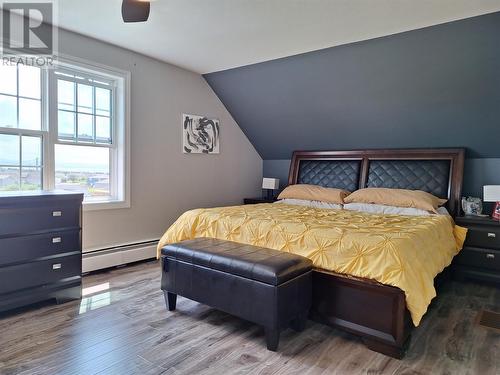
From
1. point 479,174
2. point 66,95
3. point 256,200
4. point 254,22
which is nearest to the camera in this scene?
point 254,22

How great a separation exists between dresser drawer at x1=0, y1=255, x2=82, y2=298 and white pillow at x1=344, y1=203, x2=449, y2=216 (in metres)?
3.06

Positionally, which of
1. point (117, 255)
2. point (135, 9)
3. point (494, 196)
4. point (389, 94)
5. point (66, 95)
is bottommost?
point (117, 255)

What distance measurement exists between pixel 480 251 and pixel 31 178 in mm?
4703

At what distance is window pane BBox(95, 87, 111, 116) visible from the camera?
384 centimetres

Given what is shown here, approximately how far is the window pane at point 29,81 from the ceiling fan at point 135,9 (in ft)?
4.69

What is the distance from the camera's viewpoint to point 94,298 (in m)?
2.98

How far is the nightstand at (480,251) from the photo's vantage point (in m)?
3.50

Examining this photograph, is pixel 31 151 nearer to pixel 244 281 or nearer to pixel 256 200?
pixel 244 281

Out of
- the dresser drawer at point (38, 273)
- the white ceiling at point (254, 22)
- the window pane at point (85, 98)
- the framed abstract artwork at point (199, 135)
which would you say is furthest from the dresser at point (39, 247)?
the framed abstract artwork at point (199, 135)

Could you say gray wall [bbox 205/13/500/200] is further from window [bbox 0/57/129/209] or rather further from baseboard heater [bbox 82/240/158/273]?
baseboard heater [bbox 82/240/158/273]

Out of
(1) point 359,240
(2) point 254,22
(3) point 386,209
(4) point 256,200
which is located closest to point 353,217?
(3) point 386,209

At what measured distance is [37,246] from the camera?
272cm

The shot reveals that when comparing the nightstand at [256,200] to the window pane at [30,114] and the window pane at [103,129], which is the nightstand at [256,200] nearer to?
the window pane at [103,129]

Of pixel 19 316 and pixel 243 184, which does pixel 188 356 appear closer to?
pixel 19 316
